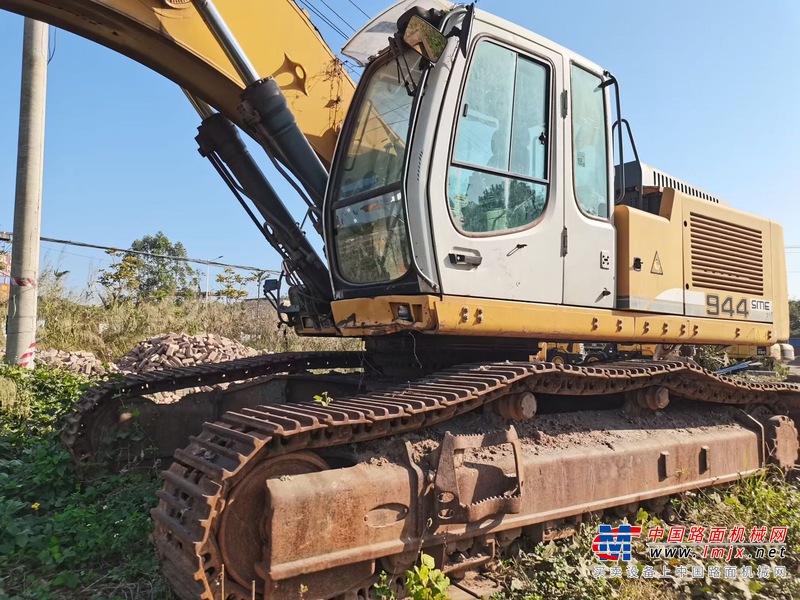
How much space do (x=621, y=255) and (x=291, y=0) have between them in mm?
3174

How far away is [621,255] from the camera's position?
441 cm

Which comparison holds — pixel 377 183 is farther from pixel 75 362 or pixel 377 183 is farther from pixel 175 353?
pixel 75 362

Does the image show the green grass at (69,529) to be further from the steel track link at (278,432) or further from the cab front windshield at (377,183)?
the cab front windshield at (377,183)

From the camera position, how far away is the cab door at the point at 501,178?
3.58 metres

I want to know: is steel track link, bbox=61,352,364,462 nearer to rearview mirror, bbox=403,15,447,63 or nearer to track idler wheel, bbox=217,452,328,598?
track idler wheel, bbox=217,452,328,598

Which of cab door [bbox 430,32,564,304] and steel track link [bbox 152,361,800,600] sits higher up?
cab door [bbox 430,32,564,304]

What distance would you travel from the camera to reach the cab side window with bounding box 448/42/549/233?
3.69m

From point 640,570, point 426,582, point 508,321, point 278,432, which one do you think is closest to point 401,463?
point 426,582

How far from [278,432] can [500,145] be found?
230cm

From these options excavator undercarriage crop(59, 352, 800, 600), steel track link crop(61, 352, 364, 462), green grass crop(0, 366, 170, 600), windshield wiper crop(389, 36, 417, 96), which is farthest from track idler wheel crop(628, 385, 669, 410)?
green grass crop(0, 366, 170, 600)

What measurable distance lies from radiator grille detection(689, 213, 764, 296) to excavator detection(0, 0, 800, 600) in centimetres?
3

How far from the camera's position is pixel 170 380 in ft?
15.2

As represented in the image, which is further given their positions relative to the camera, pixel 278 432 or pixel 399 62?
pixel 399 62

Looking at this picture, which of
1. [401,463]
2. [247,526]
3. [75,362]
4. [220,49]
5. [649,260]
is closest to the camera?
[247,526]
